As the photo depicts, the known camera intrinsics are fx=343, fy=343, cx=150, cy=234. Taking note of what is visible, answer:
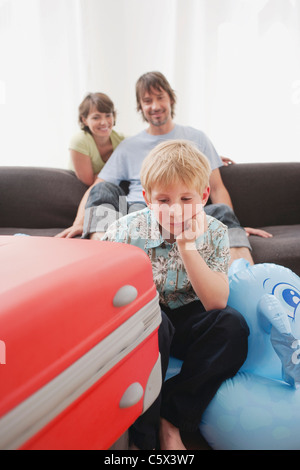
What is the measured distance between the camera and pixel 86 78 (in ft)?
6.48

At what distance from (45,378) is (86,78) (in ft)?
6.30

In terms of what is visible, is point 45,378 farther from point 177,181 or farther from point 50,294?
point 177,181

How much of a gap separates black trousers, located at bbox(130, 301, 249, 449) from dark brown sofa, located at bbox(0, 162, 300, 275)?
3.24 feet

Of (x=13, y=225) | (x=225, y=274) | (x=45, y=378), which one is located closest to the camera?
(x=45, y=378)

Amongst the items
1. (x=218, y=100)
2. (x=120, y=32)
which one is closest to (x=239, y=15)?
(x=218, y=100)

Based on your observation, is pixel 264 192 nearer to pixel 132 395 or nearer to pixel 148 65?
pixel 148 65

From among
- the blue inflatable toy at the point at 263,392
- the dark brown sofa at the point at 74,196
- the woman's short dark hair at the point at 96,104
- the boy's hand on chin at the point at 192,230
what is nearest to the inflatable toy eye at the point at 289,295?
the blue inflatable toy at the point at 263,392

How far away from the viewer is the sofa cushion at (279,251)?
1297 millimetres

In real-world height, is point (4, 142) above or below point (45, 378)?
above

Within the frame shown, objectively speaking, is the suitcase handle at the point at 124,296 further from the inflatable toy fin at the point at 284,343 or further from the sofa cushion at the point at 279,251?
the sofa cushion at the point at 279,251

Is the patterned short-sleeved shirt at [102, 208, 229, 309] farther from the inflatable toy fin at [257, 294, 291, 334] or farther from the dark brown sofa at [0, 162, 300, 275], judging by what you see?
the dark brown sofa at [0, 162, 300, 275]

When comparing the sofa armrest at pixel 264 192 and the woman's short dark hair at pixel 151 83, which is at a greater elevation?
the woman's short dark hair at pixel 151 83

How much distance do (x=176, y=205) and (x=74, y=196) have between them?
1.05m

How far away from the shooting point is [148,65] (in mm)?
2076
